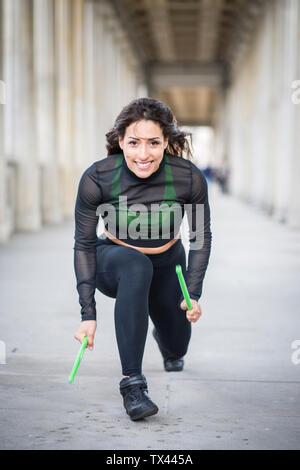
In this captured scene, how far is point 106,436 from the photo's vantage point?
330 centimetres

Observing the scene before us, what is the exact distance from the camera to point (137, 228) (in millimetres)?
3873

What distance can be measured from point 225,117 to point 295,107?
108 ft

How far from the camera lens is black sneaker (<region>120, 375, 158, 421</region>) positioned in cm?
350

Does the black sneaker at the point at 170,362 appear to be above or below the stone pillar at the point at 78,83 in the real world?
below

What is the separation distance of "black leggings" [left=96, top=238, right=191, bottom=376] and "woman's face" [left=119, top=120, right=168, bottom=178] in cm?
38

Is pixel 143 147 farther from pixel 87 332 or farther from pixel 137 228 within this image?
pixel 87 332

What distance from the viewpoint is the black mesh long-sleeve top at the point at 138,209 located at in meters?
3.75

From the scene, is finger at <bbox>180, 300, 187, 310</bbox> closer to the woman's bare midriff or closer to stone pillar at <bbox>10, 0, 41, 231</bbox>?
the woman's bare midriff

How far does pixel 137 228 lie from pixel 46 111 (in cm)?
1482

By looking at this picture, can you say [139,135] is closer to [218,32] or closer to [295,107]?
[295,107]

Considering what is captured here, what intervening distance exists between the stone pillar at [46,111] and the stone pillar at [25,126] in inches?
81.0

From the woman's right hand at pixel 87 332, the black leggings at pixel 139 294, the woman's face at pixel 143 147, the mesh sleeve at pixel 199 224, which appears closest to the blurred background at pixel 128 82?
the black leggings at pixel 139 294

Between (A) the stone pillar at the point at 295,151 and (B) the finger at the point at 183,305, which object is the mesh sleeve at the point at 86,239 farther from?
(A) the stone pillar at the point at 295,151

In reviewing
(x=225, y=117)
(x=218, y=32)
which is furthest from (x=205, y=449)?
(x=225, y=117)
